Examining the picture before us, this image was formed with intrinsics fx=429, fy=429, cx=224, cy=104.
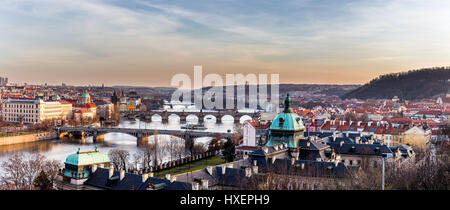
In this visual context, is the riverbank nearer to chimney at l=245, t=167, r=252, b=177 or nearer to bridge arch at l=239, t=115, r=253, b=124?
chimney at l=245, t=167, r=252, b=177

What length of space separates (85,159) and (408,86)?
322 feet

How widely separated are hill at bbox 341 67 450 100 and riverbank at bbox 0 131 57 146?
75.4 m

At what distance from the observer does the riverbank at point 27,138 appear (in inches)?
1492

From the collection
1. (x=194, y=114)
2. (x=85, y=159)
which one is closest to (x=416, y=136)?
(x=85, y=159)

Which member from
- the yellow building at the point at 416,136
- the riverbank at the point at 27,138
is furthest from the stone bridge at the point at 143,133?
the yellow building at the point at 416,136

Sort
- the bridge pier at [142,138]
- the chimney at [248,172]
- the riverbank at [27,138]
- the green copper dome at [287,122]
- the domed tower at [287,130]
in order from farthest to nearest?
the bridge pier at [142,138] < the riverbank at [27,138] < the green copper dome at [287,122] < the domed tower at [287,130] < the chimney at [248,172]

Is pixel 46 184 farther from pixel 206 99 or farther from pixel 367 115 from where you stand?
pixel 206 99

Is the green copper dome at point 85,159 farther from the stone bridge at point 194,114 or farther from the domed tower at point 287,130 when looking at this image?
the stone bridge at point 194,114

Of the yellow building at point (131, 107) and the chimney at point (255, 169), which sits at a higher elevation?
the chimney at point (255, 169)

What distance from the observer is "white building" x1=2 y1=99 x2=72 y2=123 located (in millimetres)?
57500

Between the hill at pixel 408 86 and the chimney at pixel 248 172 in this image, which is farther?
the hill at pixel 408 86

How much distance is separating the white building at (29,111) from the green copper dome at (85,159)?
4507 cm
